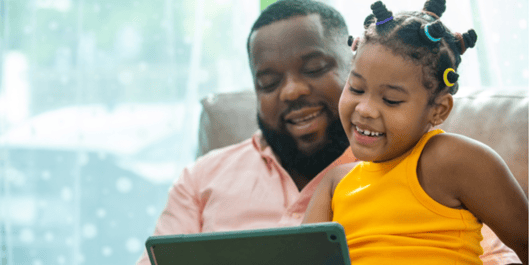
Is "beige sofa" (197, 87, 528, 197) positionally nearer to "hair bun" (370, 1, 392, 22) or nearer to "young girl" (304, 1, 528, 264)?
"young girl" (304, 1, 528, 264)

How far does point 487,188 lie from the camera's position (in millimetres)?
783

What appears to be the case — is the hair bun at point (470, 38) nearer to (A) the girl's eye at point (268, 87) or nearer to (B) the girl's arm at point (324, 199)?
(B) the girl's arm at point (324, 199)

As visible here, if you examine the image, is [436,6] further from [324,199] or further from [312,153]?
[312,153]

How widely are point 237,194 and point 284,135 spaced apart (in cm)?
22

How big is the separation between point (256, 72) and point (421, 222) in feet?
2.40

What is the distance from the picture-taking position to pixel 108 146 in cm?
241

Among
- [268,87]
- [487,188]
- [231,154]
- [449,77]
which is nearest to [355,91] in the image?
[449,77]

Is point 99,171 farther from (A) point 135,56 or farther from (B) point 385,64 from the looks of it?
(B) point 385,64

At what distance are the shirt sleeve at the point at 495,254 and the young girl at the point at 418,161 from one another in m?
0.23

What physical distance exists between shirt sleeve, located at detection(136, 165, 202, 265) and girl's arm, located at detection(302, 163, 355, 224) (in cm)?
48

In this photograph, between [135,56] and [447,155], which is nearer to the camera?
[447,155]

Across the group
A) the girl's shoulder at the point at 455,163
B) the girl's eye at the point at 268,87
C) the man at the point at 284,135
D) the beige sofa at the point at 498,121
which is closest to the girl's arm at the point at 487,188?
the girl's shoulder at the point at 455,163

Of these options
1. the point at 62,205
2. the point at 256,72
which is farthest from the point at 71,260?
the point at 256,72

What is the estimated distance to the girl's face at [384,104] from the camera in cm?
84
